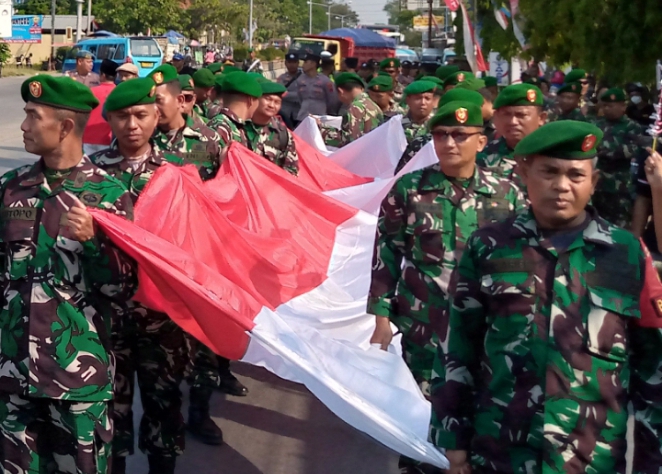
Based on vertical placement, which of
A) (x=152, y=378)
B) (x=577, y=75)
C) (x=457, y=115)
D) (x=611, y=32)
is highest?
(x=611, y=32)

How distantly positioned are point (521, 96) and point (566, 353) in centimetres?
326

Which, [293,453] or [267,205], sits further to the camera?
[267,205]

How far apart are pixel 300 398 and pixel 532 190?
3775 millimetres

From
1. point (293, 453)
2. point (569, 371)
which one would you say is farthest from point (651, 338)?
point (293, 453)

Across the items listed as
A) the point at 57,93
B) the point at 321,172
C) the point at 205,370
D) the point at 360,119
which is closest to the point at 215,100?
the point at 321,172

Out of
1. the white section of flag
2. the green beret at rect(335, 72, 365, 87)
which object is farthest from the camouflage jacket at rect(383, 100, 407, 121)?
the white section of flag

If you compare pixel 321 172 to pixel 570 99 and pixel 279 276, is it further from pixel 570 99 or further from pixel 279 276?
pixel 279 276

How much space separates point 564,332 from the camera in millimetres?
2693

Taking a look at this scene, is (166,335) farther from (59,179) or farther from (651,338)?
(651,338)

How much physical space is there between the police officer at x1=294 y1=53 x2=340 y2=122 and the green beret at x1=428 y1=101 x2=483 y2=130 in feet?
31.7

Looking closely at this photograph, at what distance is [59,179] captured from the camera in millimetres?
3527

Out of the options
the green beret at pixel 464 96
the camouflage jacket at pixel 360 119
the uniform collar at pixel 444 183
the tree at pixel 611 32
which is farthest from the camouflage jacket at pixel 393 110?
the uniform collar at pixel 444 183

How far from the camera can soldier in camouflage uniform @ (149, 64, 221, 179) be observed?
17.5 ft

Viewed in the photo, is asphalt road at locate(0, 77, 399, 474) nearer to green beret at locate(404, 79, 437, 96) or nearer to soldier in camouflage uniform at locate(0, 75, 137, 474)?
soldier in camouflage uniform at locate(0, 75, 137, 474)
